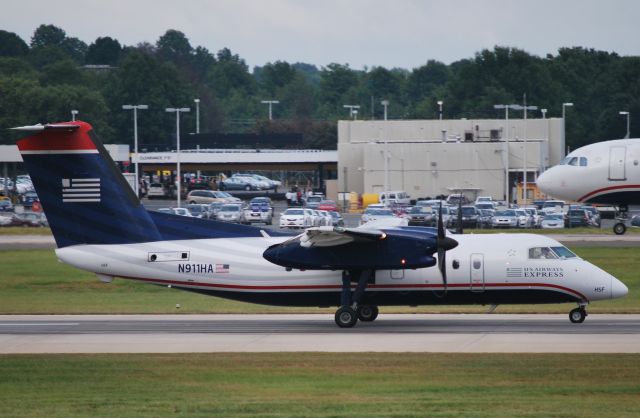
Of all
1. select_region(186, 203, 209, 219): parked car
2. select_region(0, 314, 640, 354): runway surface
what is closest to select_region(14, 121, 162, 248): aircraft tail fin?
select_region(0, 314, 640, 354): runway surface

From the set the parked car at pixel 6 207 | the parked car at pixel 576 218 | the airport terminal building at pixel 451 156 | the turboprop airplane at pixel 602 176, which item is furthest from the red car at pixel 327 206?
the turboprop airplane at pixel 602 176

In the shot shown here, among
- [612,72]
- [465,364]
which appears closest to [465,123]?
[612,72]

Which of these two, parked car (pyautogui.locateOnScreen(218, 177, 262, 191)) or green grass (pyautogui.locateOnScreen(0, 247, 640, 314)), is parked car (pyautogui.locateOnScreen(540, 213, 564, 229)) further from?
parked car (pyautogui.locateOnScreen(218, 177, 262, 191))

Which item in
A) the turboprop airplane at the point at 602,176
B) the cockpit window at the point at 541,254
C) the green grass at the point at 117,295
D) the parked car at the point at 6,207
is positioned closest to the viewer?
the cockpit window at the point at 541,254

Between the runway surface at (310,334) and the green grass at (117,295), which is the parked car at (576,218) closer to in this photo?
the green grass at (117,295)

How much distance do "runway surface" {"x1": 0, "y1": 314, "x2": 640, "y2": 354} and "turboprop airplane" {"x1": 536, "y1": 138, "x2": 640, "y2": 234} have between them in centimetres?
1923

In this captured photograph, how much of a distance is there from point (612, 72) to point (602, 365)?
439ft

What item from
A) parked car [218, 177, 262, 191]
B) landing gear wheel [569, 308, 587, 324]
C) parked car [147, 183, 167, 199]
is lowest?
landing gear wheel [569, 308, 587, 324]

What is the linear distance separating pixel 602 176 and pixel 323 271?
24.4 meters

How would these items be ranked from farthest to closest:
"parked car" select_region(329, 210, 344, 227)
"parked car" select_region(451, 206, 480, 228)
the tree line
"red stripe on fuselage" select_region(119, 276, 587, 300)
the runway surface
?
the tree line < "parked car" select_region(451, 206, 480, 228) < "parked car" select_region(329, 210, 344, 227) < "red stripe on fuselage" select_region(119, 276, 587, 300) < the runway surface

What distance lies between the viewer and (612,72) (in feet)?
497

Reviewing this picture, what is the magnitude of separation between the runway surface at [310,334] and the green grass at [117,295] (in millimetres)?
1801

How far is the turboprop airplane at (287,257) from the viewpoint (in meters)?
29.9

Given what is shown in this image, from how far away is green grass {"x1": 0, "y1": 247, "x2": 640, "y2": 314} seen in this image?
118ft
